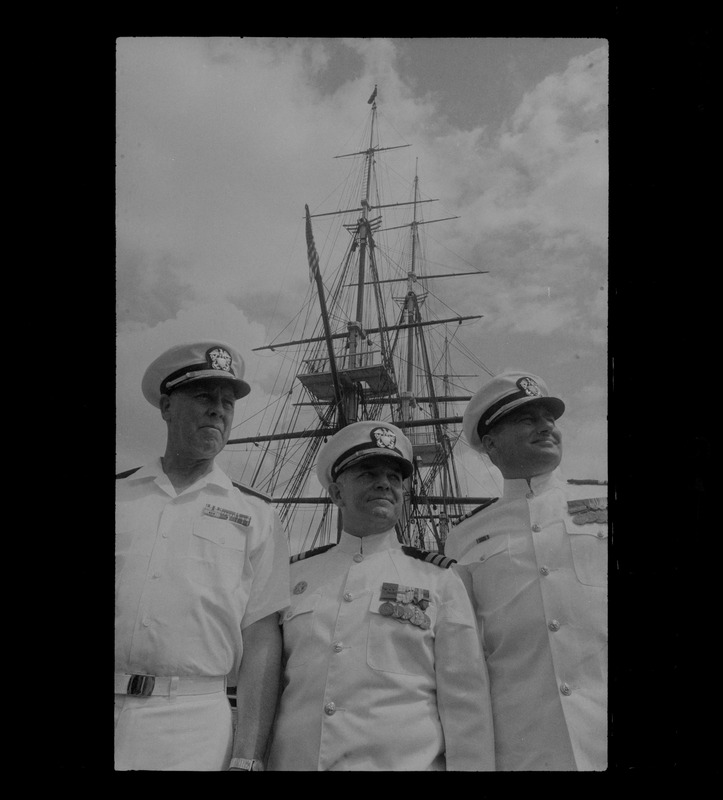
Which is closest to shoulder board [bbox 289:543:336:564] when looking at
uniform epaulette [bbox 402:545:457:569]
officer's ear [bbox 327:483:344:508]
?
officer's ear [bbox 327:483:344:508]

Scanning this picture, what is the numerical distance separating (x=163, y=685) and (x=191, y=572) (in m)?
0.47

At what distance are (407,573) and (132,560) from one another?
48.4 inches

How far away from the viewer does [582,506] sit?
130 inches

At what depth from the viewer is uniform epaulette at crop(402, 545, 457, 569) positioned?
10.5 ft

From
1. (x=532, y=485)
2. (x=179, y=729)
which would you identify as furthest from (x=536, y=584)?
(x=179, y=729)

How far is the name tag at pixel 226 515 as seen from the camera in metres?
3.24

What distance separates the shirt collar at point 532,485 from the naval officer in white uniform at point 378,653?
505 mm

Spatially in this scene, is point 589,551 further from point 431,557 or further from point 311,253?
point 311,253

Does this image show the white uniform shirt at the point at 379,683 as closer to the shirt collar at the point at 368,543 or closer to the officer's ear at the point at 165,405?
the shirt collar at the point at 368,543

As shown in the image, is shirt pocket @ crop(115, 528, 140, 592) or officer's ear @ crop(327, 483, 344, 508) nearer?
shirt pocket @ crop(115, 528, 140, 592)

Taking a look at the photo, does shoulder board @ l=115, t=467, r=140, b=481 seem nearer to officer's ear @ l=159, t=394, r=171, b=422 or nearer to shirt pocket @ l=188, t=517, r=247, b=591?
officer's ear @ l=159, t=394, r=171, b=422
